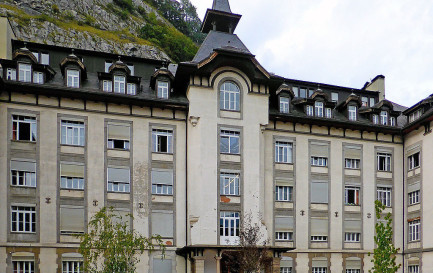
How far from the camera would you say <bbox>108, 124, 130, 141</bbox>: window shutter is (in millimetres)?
30484

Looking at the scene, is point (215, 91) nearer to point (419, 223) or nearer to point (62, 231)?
point (62, 231)

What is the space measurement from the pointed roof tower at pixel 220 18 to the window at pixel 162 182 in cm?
1333

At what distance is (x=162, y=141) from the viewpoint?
3164 cm

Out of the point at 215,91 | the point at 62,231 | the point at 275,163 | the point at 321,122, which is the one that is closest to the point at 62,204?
the point at 62,231

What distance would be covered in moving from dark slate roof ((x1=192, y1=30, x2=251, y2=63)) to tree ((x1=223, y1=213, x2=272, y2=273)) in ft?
42.1

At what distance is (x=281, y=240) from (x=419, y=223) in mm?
11229

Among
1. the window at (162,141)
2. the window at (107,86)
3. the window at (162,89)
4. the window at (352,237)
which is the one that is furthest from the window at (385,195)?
the window at (107,86)

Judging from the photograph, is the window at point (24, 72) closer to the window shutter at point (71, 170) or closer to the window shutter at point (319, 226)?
the window shutter at point (71, 170)

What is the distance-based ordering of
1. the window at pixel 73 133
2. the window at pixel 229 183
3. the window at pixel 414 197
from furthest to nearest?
the window at pixel 414 197 → the window at pixel 229 183 → the window at pixel 73 133

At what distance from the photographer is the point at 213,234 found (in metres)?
29.8

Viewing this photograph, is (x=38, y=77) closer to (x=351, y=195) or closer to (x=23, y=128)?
(x=23, y=128)

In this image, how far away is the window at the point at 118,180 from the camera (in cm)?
2998

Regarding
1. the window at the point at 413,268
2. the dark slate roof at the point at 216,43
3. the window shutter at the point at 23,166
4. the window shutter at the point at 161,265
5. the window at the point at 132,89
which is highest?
the dark slate roof at the point at 216,43

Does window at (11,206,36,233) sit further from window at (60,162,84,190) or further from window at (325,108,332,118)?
window at (325,108,332,118)
